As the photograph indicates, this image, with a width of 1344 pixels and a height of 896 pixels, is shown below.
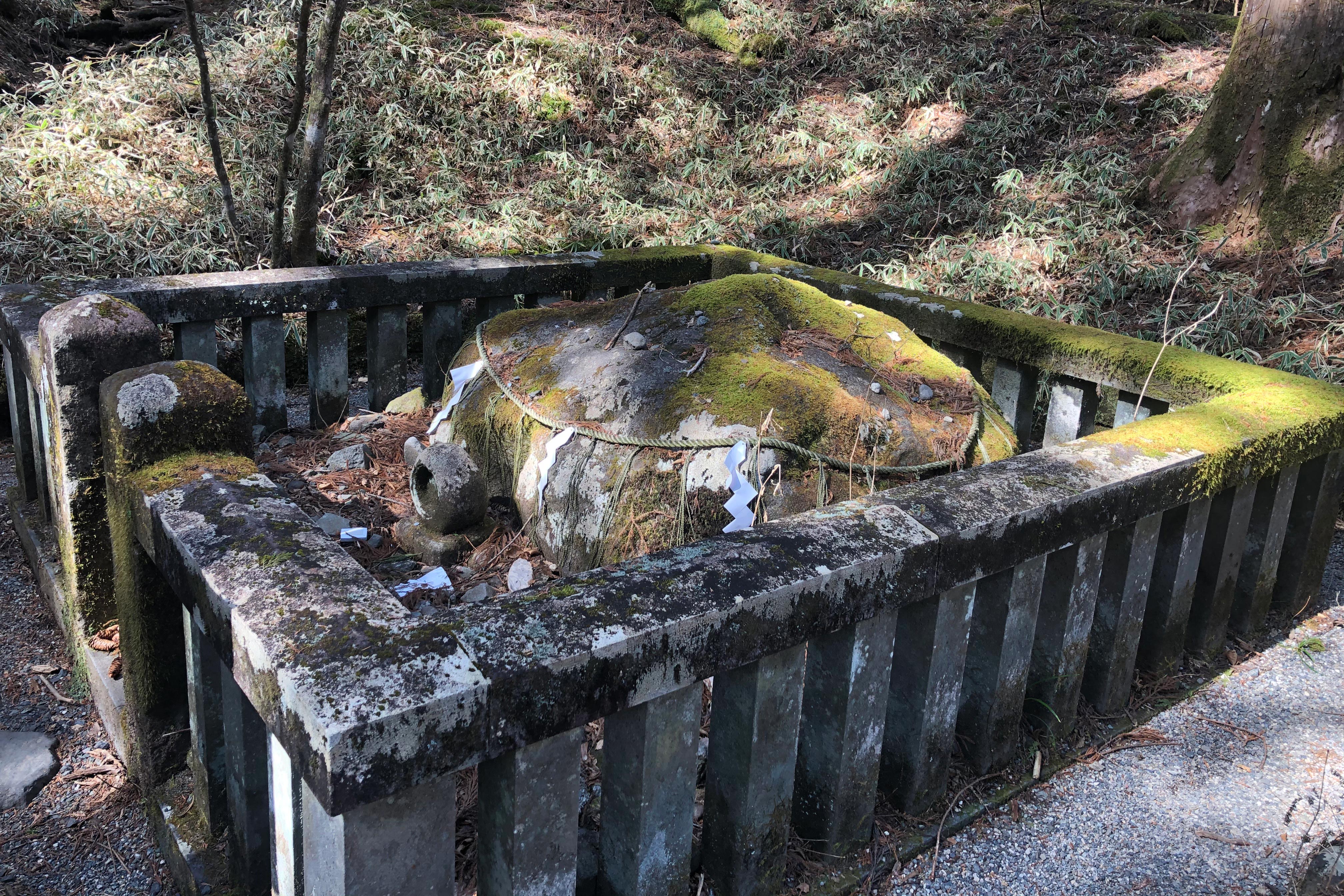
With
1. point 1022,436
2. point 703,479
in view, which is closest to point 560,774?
point 703,479

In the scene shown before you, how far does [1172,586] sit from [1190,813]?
0.60m

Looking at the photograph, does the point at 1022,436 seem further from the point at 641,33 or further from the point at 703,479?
the point at 641,33

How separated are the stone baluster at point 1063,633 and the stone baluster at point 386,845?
4.33 ft

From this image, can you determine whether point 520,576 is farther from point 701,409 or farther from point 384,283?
point 384,283

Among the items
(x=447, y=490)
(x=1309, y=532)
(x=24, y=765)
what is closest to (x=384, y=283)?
(x=447, y=490)

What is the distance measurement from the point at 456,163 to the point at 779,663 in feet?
21.1

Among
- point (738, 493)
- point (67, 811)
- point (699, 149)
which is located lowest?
point (67, 811)

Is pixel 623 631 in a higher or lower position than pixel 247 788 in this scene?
higher

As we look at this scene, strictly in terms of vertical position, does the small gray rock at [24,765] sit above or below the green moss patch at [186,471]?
below

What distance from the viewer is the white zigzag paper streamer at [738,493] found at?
2600 mm

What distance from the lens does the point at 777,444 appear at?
2.65 metres

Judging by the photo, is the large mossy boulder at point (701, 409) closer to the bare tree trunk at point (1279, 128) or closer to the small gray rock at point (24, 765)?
the small gray rock at point (24, 765)

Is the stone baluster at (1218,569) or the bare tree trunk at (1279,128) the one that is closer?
the stone baluster at (1218,569)

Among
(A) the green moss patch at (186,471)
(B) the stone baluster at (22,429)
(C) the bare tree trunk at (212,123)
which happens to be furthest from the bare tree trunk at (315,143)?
(A) the green moss patch at (186,471)
